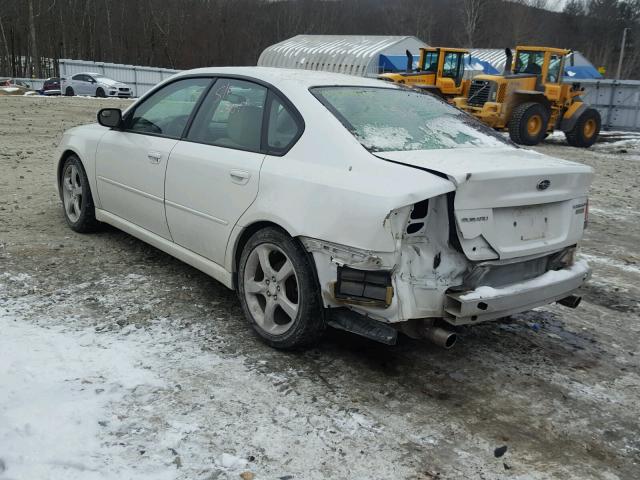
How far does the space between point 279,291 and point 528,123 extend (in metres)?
14.5

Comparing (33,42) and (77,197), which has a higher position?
(33,42)

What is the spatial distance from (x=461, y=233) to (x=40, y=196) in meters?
5.51

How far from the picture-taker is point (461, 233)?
2.90m

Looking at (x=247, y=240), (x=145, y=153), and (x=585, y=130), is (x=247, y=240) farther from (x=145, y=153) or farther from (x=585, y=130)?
(x=585, y=130)

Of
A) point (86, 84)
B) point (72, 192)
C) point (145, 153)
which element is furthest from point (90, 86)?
point (145, 153)

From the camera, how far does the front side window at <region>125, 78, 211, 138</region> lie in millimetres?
4203

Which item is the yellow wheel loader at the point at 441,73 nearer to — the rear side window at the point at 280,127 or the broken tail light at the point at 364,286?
the rear side window at the point at 280,127

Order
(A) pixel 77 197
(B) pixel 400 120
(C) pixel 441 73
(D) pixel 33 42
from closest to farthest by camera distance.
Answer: (B) pixel 400 120 → (A) pixel 77 197 → (C) pixel 441 73 → (D) pixel 33 42

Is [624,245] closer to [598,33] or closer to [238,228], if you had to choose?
[238,228]

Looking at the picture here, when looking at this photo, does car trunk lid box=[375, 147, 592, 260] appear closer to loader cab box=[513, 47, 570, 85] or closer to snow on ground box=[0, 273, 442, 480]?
snow on ground box=[0, 273, 442, 480]

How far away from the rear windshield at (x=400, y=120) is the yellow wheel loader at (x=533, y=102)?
41.3 ft

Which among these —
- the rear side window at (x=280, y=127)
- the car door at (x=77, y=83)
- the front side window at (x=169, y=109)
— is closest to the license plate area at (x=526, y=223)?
the rear side window at (x=280, y=127)

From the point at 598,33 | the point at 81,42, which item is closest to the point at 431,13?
the point at 598,33

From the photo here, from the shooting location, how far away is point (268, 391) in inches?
118
